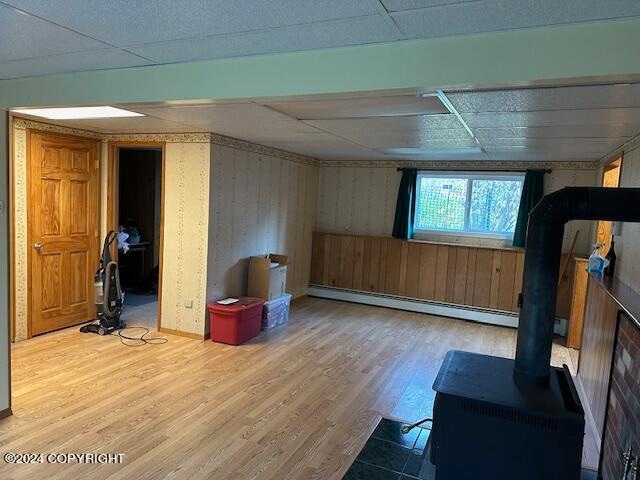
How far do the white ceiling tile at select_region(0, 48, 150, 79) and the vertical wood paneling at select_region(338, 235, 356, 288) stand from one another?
459 centimetres

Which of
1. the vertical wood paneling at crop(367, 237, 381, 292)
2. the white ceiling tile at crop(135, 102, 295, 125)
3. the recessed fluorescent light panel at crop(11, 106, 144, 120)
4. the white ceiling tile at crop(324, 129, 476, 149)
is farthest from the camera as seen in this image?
the vertical wood paneling at crop(367, 237, 381, 292)

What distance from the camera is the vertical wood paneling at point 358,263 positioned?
6.54 meters

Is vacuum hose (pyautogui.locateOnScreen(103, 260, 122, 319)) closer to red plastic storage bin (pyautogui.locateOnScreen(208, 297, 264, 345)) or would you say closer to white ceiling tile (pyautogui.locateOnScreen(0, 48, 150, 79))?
red plastic storage bin (pyautogui.locateOnScreen(208, 297, 264, 345))

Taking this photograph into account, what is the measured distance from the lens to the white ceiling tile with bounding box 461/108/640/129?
103 inches

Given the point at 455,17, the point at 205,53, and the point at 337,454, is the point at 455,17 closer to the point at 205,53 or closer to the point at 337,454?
the point at 205,53

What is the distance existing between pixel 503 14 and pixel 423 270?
192 inches

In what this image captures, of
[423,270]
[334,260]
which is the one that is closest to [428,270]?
[423,270]

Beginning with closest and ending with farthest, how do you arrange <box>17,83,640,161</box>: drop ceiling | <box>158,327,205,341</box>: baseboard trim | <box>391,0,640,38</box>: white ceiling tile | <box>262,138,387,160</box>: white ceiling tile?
<box>391,0,640,38</box>: white ceiling tile → <box>17,83,640,161</box>: drop ceiling → <box>158,327,205,341</box>: baseboard trim → <box>262,138,387,160</box>: white ceiling tile

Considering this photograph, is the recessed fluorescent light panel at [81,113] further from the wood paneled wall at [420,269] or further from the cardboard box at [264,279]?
the wood paneled wall at [420,269]

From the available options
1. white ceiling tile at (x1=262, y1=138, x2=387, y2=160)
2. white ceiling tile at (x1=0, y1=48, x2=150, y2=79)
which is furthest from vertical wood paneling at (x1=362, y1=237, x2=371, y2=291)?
white ceiling tile at (x1=0, y1=48, x2=150, y2=79)

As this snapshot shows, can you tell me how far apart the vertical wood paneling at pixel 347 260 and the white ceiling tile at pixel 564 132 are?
313 cm

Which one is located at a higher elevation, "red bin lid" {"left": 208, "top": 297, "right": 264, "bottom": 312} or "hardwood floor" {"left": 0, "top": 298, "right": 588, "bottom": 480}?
"red bin lid" {"left": 208, "top": 297, "right": 264, "bottom": 312}

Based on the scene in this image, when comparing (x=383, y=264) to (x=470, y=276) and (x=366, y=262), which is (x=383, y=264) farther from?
(x=470, y=276)

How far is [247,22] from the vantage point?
5.44 ft
